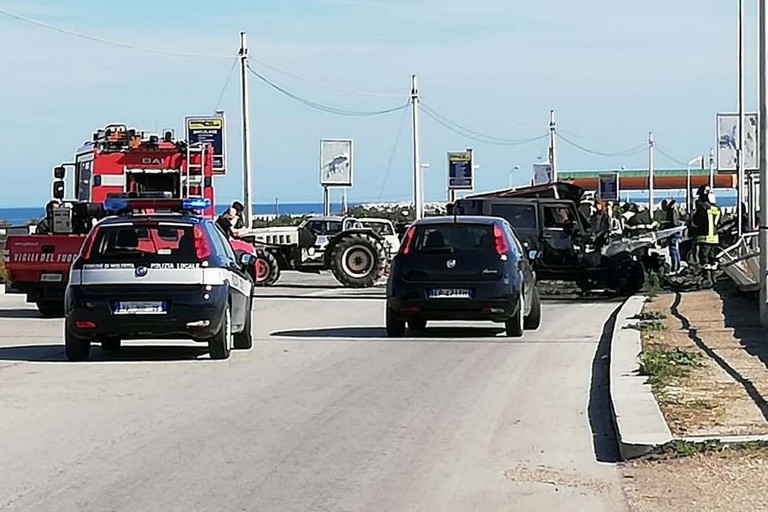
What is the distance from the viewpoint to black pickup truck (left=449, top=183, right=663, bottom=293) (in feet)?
91.1

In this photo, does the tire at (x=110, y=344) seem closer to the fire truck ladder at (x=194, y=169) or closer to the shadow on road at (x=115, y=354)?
the shadow on road at (x=115, y=354)

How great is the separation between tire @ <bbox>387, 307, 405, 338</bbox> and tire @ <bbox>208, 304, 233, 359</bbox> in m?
3.40

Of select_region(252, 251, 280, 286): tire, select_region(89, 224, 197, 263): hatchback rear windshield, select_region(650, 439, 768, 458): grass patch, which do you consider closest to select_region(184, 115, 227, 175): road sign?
select_region(252, 251, 280, 286): tire

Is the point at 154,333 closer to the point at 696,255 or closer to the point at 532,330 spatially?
the point at 532,330

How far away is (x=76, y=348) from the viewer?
1602 centimetres

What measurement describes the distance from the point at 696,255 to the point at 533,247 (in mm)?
4365

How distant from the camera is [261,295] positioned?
96.2ft

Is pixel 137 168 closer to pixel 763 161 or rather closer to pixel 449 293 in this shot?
pixel 449 293

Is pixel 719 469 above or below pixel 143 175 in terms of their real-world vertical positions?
below

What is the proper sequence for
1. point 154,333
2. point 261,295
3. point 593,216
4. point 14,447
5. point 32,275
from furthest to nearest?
point 593,216 → point 261,295 → point 32,275 → point 154,333 → point 14,447

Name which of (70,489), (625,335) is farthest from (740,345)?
(70,489)

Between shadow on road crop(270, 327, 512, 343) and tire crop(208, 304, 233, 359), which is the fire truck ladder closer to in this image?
shadow on road crop(270, 327, 512, 343)

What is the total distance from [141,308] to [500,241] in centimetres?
541

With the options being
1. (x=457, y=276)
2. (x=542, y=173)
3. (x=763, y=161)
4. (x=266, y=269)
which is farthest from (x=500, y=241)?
(x=542, y=173)
